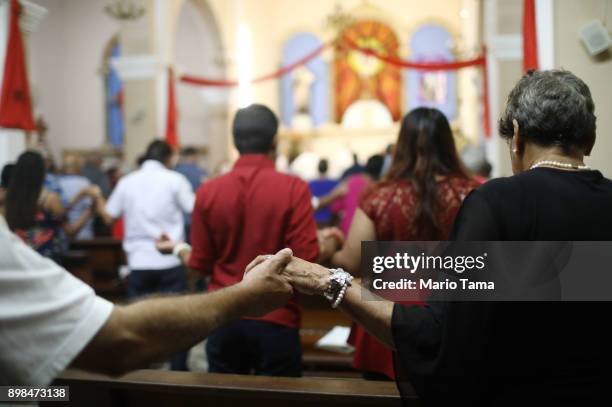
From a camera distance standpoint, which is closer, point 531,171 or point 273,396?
point 531,171

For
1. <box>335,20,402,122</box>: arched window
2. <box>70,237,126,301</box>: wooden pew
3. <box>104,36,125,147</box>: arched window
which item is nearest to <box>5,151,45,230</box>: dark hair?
<box>70,237,126,301</box>: wooden pew

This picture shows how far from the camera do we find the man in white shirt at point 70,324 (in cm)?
112

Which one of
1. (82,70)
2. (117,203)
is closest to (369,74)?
(82,70)

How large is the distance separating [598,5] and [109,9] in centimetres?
637

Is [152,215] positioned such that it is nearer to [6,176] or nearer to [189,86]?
[6,176]

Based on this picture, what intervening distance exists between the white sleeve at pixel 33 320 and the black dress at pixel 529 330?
747mm

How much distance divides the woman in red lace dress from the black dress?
36.0 inches

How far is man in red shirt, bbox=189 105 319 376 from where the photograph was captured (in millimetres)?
2438

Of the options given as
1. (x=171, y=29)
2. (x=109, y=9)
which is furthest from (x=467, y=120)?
(x=109, y=9)

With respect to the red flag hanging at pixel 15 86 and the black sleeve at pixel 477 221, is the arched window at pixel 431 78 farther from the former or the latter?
the black sleeve at pixel 477 221

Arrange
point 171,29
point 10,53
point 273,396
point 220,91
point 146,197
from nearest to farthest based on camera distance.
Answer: point 273,396
point 146,197
point 10,53
point 171,29
point 220,91

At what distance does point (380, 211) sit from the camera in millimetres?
2295

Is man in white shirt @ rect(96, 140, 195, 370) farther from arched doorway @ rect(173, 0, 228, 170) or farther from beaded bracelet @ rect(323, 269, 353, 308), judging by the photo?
arched doorway @ rect(173, 0, 228, 170)

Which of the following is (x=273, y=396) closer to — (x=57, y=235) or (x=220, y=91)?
(x=57, y=235)
